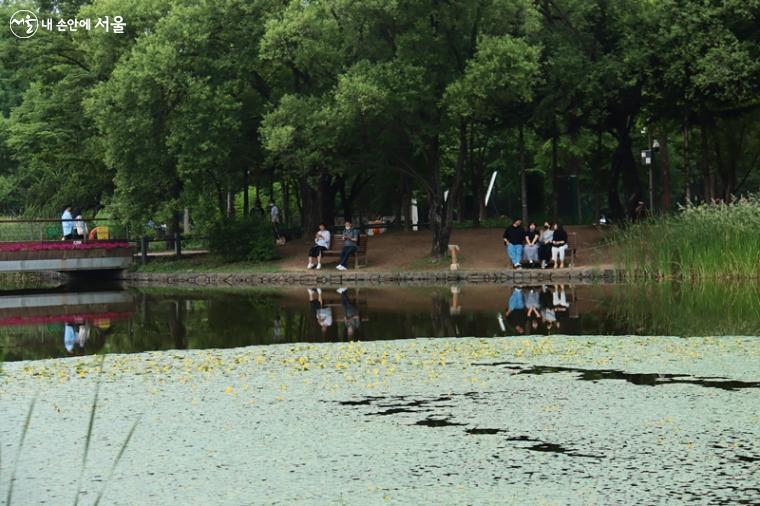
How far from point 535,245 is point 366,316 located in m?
13.9

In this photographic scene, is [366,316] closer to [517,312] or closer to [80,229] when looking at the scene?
[517,312]

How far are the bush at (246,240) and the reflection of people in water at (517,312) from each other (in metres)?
14.9

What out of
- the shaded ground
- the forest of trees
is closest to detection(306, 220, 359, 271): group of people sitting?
the shaded ground

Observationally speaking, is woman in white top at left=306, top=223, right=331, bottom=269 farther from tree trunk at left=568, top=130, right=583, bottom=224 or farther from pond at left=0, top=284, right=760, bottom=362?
tree trunk at left=568, top=130, right=583, bottom=224

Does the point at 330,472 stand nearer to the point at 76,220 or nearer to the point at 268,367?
the point at 268,367

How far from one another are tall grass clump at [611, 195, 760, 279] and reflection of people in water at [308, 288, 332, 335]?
24.8ft

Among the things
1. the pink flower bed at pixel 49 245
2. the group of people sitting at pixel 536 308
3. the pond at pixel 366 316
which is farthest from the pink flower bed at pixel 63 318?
the pink flower bed at pixel 49 245

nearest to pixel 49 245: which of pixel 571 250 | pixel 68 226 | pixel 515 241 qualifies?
pixel 68 226

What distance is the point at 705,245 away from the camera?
26297 millimetres

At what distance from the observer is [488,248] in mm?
38156

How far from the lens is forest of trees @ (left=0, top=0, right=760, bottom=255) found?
35.8 metres

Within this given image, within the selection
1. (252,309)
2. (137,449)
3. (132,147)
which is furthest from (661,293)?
(132,147)

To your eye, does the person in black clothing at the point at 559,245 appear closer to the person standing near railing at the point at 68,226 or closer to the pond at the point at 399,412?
the pond at the point at 399,412

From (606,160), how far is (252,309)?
2772 centimetres
